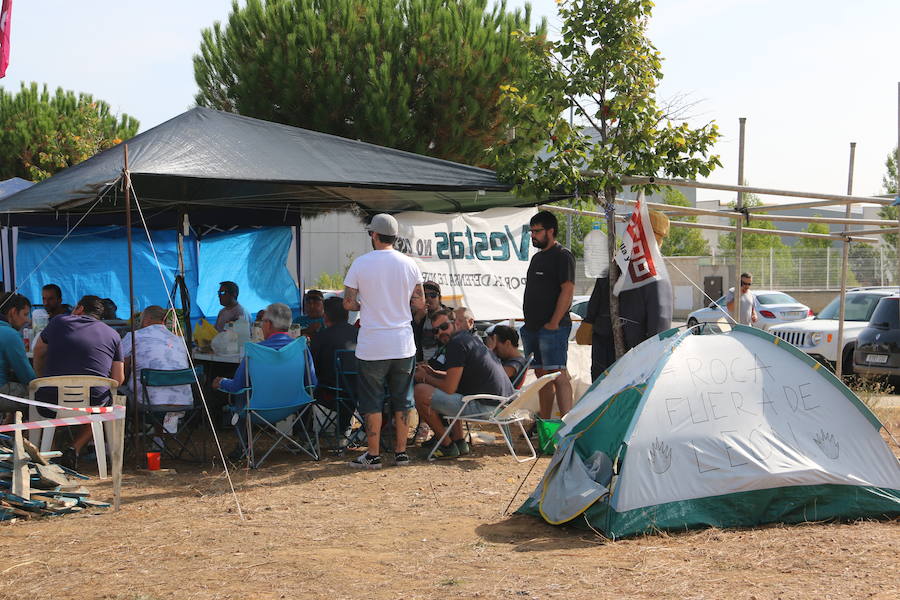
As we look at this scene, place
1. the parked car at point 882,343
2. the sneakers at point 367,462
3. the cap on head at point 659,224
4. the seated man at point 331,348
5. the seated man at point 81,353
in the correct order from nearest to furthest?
the sneakers at point 367,462
the seated man at point 81,353
the cap on head at point 659,224
the seated man at point 331,348
the parked car at point 882,343

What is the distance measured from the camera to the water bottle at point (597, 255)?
7.86 metres

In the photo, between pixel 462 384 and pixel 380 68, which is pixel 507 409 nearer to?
pixel 462 384

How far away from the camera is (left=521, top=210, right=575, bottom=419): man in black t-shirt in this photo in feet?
24.6

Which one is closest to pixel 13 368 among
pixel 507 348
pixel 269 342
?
pixel 269 342

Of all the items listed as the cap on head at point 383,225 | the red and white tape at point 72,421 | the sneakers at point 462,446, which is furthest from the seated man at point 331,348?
the red and white tape at point 72,421

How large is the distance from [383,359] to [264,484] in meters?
1.17

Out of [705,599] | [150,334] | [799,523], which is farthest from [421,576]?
[150,334]

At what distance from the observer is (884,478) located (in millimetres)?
5117

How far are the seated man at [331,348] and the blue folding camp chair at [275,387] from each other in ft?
1.33

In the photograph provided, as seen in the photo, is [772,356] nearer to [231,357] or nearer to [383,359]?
[383,359]

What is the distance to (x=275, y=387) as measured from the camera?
686cm

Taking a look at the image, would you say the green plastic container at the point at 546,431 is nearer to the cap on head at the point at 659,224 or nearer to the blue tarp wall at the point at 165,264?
the cap on head at the point at 659,224

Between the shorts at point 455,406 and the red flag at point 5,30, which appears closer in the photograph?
the shorts at point 455,406

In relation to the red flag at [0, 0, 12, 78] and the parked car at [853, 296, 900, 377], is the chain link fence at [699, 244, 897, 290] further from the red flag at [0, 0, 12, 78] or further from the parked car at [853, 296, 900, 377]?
the red flag at [0, 0, 12, 78]
